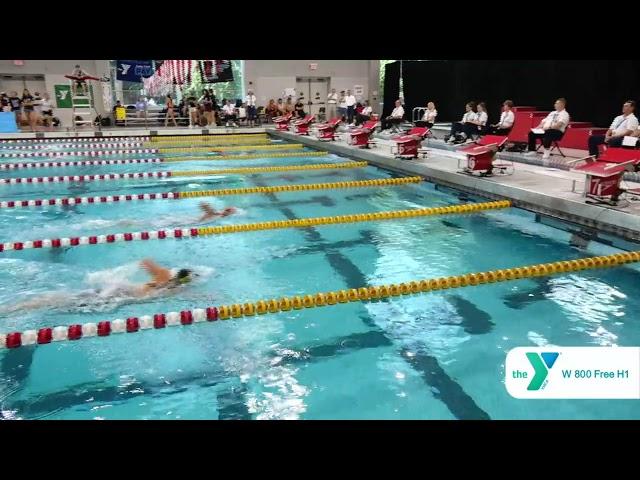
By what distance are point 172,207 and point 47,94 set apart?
16318 millimetres

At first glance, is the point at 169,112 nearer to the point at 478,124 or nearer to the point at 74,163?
the point at 74,163

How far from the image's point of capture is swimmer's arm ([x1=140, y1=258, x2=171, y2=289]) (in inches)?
181

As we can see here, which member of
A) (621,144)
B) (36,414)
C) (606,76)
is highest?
(606,76)

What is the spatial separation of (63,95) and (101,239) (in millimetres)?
17857

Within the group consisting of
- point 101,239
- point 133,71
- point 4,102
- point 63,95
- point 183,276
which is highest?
point 133,71

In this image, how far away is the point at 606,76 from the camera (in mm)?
10406

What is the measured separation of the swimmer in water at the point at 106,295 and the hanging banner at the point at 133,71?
1794 centimetres

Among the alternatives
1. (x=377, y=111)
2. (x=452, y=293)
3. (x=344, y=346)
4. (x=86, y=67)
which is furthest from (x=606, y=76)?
(x=86, y=67)

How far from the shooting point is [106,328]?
357 cm

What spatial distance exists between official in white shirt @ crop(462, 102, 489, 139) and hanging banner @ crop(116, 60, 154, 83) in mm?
13554

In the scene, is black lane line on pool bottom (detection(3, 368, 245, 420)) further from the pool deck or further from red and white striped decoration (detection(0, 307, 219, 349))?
the pool deck

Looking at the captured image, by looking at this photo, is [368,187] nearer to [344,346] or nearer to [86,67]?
[344,346]

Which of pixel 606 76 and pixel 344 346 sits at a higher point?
pixel 606 76

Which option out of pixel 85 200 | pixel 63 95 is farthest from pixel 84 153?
pixel 63 95
